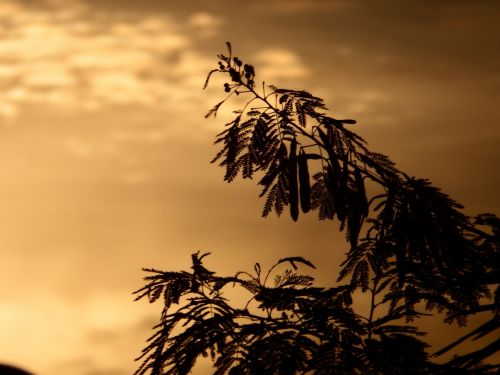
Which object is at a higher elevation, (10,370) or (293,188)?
(293,188)

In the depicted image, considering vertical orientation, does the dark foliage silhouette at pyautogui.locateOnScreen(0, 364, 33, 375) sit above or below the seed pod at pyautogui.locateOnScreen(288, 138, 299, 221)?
below

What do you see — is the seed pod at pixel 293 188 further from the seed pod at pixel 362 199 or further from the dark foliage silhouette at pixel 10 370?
the dark foliage silhouette at pixel 10 370

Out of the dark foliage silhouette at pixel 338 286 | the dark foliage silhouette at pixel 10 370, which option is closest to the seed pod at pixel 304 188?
the dark foliage silhouette at pixel 338 286

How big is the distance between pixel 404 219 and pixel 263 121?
912 millimetres

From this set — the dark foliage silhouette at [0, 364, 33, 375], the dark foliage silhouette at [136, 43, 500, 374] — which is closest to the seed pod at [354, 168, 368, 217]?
the dark foliage silhouette at [136, 43, 500, 374]

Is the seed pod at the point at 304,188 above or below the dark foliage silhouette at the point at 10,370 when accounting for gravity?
above

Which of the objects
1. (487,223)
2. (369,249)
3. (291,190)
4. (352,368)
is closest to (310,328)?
(352,368)

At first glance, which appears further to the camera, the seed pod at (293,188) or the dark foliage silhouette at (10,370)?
the seed pod at (293,188)

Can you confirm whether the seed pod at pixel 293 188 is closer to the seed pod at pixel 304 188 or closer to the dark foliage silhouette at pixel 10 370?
the seed pod at pixel 304 188

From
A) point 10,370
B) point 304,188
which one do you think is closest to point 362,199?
point 304,188

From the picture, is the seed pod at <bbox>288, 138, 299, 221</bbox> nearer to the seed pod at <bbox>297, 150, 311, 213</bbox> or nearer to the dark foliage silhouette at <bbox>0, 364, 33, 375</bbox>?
the seed pod at <bbox>297, 150, 311, 213</bbox>

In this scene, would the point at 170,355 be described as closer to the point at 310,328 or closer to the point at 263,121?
the point at 310,328

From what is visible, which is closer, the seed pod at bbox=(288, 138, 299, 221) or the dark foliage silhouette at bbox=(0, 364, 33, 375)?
the dark foliage silhouette at bbox=(0, 364, 33, 375)

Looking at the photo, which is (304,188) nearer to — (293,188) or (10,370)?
(293,188)
